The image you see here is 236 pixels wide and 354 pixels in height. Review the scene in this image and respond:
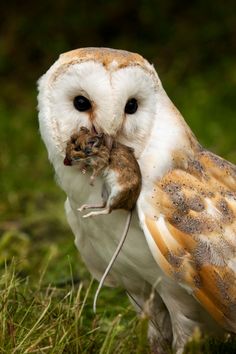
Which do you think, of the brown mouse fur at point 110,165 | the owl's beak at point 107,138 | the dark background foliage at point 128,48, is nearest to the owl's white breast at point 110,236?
the brown mouse fur at point 110,165

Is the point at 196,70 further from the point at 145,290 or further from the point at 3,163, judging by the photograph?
the point at 145,290

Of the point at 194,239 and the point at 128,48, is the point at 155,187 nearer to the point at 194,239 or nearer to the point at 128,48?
the point at 194,239

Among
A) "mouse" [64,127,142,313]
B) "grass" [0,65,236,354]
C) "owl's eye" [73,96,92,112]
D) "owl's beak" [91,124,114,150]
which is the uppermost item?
"owl's eye" [73,96,92,112]

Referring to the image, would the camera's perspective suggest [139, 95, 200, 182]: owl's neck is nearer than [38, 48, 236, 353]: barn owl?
No

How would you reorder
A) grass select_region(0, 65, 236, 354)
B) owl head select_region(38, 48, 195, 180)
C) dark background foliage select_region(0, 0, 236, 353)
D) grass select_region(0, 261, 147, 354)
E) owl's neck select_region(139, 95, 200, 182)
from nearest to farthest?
owl head select_region(38, 48, 195, 180), owl's neck select_region(139, 95, 200, 182), grass select_region(0, 261, 147, 354), grass select_region(0, 65, 236, 354), dark background foliage select_region(0, 0, 236, 353)

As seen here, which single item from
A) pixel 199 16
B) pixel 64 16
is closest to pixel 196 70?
pixel 199 16

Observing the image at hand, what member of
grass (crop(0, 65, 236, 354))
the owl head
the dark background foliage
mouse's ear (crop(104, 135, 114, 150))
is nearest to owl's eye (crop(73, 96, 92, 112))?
the owl head

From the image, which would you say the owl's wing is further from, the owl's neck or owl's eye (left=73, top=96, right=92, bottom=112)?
owl's eye (left=73, top=96, right=92, bottom=112)
